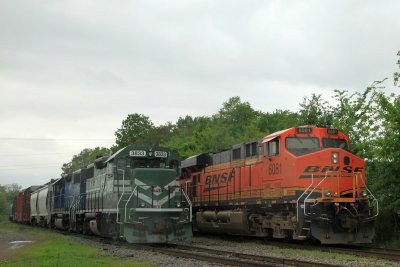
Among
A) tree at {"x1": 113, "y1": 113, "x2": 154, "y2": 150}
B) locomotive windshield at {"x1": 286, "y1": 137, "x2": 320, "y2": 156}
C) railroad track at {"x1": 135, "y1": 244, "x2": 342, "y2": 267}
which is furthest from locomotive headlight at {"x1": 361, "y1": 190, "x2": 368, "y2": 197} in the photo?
tree at {"x1": 113, "y1": 113, "x2": 154, "y2": 150}

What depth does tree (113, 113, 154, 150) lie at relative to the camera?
78.4m

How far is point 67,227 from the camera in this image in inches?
1112

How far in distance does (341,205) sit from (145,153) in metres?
7.09

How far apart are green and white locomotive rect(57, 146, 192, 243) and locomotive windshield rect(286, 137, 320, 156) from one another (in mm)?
4063

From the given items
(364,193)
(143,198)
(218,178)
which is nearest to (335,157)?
(364,193)

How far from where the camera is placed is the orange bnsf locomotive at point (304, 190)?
48.9ft

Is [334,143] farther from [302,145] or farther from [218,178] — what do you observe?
[218,178]

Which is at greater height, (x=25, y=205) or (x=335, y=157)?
(x=335, y=157)

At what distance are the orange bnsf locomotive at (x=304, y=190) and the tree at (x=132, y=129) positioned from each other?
5977 cm

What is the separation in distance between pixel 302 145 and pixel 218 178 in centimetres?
609

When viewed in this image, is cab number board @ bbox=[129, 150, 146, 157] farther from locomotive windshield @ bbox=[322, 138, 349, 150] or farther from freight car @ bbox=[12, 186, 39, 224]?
freight car @ bbox=[12, 186, 39, 224]

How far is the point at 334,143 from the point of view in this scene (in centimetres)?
1631

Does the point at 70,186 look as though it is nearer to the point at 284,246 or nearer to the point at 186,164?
the point at 186,164

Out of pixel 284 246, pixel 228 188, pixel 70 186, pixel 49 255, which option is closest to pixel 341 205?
pixel 284 246
